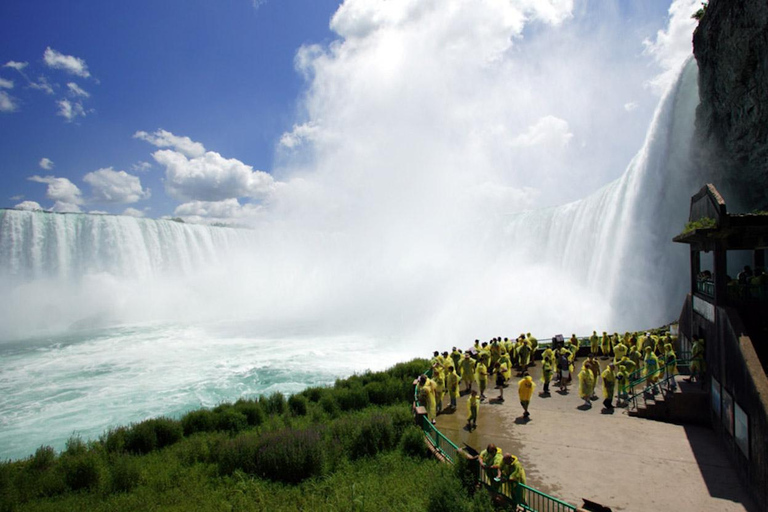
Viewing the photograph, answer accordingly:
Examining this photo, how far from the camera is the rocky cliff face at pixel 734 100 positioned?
1656 cm

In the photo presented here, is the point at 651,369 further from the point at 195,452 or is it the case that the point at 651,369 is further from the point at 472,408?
the point at 195,452

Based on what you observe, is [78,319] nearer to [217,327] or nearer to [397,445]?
[217,327]

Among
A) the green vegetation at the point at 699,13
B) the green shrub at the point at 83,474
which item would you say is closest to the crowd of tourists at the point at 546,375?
the green shrub at the point at 83,474

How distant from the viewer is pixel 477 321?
1121 inches

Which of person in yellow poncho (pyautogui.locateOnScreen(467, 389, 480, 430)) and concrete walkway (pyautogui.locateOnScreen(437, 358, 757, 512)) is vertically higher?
person in yellow poncho (pyautogui.locateOnScreen(467, 389, 480, 430))

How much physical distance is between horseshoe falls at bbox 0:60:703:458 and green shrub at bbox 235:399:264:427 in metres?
5.03

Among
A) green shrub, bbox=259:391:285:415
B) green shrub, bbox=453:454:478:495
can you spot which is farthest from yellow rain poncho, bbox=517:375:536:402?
green shrub, bbox=259:391:285:415

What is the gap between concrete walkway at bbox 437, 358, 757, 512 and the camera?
6621 mm

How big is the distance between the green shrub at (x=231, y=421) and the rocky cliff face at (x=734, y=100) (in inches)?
868

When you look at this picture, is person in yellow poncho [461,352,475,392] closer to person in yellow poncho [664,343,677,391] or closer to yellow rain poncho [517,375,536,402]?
yellow rain poncho [517,375,536,402]

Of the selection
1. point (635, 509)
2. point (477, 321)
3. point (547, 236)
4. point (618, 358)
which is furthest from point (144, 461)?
point (547, 236)

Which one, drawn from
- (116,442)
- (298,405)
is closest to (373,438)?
(298,405)

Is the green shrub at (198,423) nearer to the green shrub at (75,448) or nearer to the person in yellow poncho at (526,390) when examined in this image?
the green shrub at (75,448)

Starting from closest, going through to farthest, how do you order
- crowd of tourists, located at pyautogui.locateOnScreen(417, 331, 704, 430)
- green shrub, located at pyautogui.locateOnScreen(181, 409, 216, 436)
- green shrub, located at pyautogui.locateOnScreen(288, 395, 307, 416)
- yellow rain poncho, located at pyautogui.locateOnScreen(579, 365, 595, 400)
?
crowd of tourists, located at pyautogui.locateOnScreen(417, 331, 704, 430), yellow rain poncho, located at pyautogui.locateOnScreen(579, 365, 595, 400), green shrub, located at pyautogui.locateOnScreen(181, 409, 216, 436), green shrub, located at pyautogui.locateOnScreen(288, 395, 307, 416)
